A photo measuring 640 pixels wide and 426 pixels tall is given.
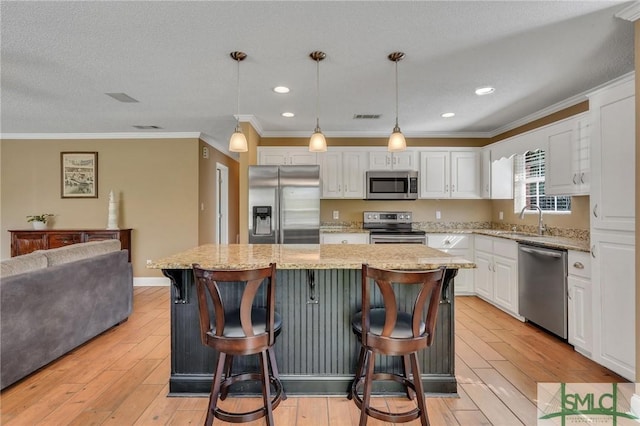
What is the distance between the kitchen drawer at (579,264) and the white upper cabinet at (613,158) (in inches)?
12.0

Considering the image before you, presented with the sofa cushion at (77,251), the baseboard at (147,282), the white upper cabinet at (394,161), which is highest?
the white upper cabinet at (394,161)

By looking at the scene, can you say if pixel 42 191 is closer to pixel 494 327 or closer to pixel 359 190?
pixel 359 190

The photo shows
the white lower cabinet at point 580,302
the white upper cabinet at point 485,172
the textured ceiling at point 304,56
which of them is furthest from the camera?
the white upper cabinet at point 485,172

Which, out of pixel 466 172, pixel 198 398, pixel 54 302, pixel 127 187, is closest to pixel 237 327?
pixel 198 398

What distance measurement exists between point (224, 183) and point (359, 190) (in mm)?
3329

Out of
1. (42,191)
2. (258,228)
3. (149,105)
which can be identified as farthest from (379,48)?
(42,191)

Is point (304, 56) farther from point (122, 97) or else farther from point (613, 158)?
point (613, 158)

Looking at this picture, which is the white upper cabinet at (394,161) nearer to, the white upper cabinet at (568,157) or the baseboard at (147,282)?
the white upper cabinet at (568,157)

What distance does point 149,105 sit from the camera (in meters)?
3.75

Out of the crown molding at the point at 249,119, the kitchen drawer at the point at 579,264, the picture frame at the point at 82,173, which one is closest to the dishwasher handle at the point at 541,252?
the kitchen drawer at the point at 579,264

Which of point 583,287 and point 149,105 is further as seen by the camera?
point 149,105

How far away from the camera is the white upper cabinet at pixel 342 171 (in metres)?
4.79

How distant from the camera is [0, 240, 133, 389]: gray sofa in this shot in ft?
7.14

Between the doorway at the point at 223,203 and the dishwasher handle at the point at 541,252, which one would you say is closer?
the dishwasher handle at the point at 541,252
